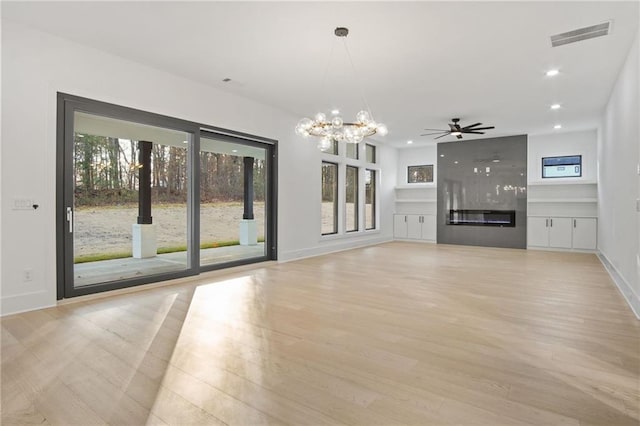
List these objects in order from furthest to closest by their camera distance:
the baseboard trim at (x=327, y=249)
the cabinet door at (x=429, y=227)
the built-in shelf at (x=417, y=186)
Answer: the built-in shelf at (x=417, y=186) < the cabinet door at (x=429, y=227) < the baseboard trim at (x=327, y=249)

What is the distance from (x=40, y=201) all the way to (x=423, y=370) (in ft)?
14.1

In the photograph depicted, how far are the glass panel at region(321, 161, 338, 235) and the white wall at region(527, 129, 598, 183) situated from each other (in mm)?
5438

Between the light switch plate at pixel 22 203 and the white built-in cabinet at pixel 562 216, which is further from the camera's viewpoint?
the white built-in cabinet at pixel 562 216

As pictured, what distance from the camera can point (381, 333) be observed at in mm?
3131

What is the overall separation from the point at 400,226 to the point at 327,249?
408cm

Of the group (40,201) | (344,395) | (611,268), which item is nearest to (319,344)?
(344,395)

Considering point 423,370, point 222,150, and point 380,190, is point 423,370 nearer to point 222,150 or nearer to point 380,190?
point 222,150

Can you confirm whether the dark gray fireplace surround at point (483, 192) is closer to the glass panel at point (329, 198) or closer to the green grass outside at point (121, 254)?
the glass panel at point (329, 198)

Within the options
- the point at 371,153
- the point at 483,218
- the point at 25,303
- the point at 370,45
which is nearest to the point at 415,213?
the point at 483,218

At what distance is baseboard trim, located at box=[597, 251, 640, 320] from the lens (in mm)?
3710

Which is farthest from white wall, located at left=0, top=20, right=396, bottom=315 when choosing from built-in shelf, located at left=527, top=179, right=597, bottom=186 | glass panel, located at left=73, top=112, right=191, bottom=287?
built-in shelf, located at left=527, top=179, right=597, bottom=186

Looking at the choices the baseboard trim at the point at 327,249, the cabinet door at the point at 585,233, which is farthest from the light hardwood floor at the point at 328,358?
the cabinet door at the point at 585,233

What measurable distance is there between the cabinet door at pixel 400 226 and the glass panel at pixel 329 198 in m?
3.35

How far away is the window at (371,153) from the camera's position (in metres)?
10.6
